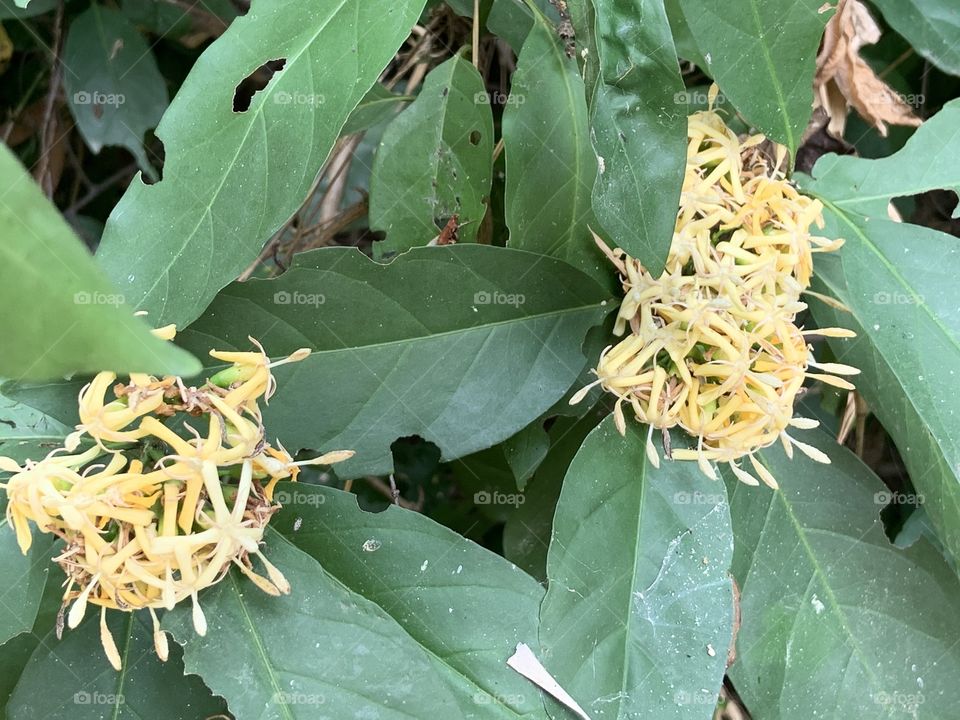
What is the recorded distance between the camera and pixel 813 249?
0.73 m

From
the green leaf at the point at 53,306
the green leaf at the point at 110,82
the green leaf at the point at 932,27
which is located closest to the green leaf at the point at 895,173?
the green leaf at the point at 932,27

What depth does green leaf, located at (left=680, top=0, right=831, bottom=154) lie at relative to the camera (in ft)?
2.25

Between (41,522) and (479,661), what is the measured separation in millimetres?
359

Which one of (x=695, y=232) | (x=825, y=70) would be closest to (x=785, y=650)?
(x=695, y=232)

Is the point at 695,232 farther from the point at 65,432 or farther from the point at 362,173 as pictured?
the point at 362,173

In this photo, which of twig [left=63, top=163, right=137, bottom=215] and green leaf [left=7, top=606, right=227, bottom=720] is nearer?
green leaf [left=7, top=606, right=227, bottom=720]

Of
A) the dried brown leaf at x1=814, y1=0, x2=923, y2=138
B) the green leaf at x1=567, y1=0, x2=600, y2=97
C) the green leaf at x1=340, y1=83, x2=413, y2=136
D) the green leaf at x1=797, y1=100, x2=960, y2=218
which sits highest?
the green leaf at x1=567, y1=0, x2=600, y2=97

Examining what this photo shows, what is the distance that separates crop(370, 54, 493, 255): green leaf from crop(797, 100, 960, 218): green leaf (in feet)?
1.11

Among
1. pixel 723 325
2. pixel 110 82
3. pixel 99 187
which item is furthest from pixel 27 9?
pixel 723 325

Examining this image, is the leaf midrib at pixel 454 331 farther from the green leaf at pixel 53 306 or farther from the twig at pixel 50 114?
the twig at pixel 50 114

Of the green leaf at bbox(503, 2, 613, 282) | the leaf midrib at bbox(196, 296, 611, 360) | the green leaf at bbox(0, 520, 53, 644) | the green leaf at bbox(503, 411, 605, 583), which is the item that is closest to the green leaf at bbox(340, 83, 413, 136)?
the green leaf at bbox(503, 2, 613, 282)

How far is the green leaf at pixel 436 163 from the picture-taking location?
83cm

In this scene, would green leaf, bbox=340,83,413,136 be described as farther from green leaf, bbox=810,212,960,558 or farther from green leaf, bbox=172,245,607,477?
green leaf, bbox=810,212,960,558

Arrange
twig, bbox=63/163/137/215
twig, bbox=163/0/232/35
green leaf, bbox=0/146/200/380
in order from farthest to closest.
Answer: twig, bbox=63/163/137/215, twig, bbox=163/0/232/35, green leaf, bbox=0/146/200/380
